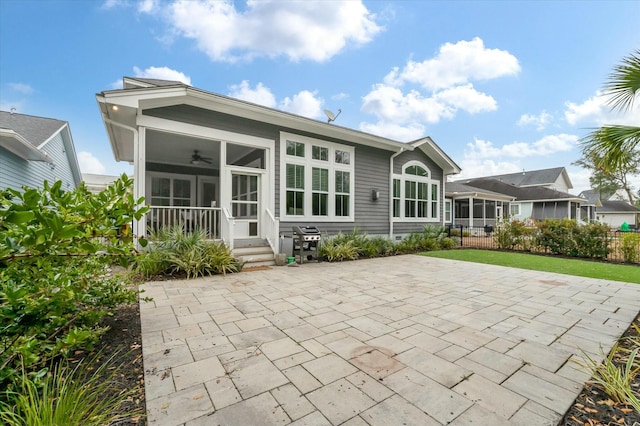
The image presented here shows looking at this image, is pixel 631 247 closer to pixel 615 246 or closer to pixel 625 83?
pixel 615 246

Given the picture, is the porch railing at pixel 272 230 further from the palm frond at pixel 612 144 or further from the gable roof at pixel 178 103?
the palm frond at pixel 612 144

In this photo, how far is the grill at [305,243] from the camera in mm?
7063

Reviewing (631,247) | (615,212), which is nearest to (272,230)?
(631,247)

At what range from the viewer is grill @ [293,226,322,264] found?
706 cm

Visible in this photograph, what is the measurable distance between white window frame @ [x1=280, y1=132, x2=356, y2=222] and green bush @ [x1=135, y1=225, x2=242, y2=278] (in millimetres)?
2296

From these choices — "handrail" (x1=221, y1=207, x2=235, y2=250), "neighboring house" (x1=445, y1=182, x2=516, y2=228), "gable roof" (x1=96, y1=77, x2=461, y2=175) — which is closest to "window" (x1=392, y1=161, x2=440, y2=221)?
"gable roof" (x1=96, y1=77, x2=461, y2=175)

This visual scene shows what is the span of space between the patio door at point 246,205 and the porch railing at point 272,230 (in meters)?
0.29

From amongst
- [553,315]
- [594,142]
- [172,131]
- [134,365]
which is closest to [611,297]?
[553,315]

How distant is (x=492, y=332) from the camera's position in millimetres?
2848

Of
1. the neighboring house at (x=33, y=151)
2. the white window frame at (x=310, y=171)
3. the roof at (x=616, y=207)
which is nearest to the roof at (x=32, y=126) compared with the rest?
the neighboring house at (x=33, y=151)

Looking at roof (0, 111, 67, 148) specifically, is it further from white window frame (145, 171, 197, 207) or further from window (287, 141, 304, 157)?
window (287, 141, 304, 157)

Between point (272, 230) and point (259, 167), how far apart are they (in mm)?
2027

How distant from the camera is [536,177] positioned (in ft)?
93.7

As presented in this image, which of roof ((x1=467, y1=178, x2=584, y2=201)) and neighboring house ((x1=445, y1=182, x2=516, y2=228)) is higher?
roof ((x1=467, y1=178, x2=584, y2=201))
